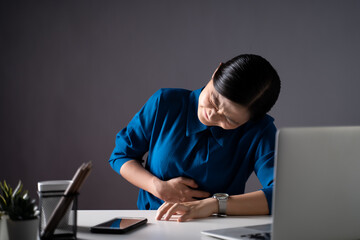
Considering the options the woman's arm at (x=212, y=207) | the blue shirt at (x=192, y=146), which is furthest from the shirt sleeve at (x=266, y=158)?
the woman's arm at (x=212, y=207)

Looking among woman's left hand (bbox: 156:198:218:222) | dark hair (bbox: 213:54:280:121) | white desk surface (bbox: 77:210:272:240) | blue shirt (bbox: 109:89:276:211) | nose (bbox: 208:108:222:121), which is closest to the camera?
white desk surface (bbox: 77:210:272:240)

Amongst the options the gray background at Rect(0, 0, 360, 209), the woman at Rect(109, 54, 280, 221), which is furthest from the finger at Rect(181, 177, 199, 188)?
the gray background at Rect(0, 0, 360, 209)

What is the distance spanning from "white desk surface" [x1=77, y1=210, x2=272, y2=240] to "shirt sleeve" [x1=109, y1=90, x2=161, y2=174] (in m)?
0.35

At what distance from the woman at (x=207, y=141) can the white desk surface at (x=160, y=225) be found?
0.33ft

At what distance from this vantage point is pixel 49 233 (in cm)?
100

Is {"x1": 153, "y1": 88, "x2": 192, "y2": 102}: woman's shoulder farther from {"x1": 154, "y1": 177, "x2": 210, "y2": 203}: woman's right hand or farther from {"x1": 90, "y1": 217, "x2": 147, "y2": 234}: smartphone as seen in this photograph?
{"x1": 90, "y1": 217, "x2": 147, "y2": 234}: smartphone

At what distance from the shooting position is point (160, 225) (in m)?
1.25

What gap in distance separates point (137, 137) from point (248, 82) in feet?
1.85

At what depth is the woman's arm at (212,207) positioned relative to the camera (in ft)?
4.31

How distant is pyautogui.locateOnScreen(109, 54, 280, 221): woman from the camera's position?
1.45 meters

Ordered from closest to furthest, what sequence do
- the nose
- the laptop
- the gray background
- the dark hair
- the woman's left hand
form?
1. the laptop
2. the woman's left hand
3. the dark hair
4. the nose
5. the gray background

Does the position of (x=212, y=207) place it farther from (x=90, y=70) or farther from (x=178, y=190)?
(x=90, y=70)

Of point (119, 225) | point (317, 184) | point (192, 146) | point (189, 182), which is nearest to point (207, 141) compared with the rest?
point (192, 146)

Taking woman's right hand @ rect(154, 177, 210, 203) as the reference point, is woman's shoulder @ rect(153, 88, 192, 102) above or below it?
above
